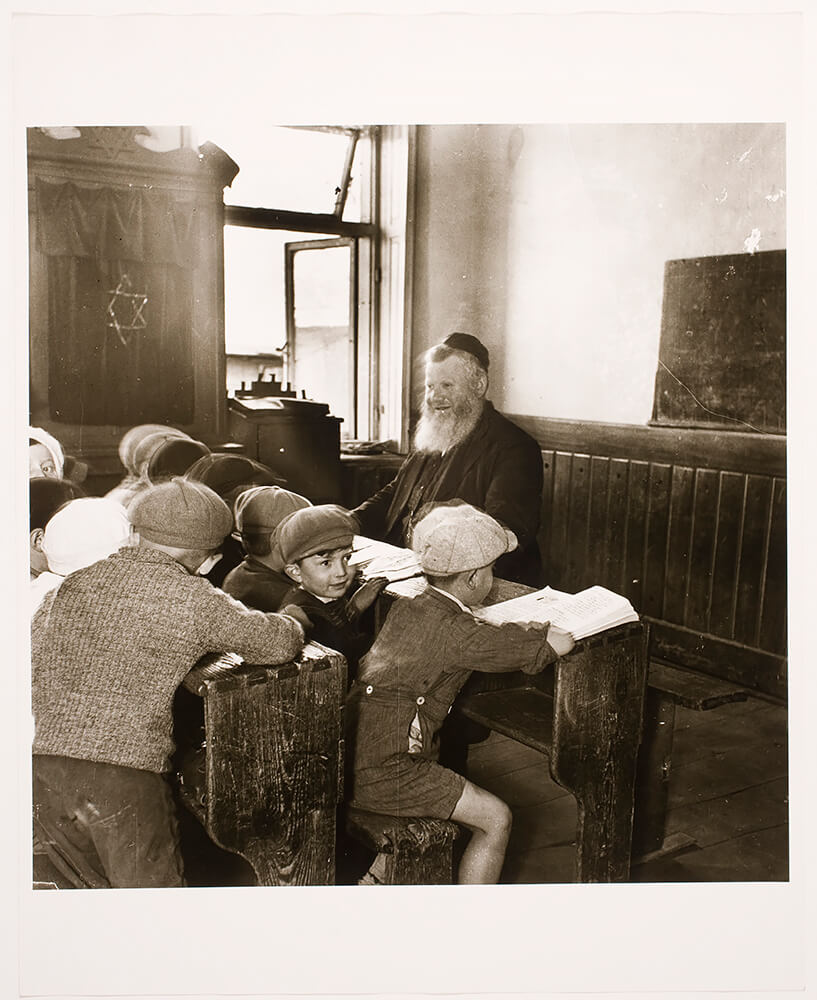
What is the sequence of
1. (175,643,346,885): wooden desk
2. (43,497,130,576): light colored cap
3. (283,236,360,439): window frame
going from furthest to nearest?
(283,236,360,439): window frame
(43,497,130,576): light colored cap
(175,643,346,885): wooden desk

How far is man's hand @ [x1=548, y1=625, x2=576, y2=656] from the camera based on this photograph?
1.94m

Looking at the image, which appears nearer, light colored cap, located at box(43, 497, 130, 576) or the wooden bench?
light colored cap, located at box(43, 497, 130, 576)

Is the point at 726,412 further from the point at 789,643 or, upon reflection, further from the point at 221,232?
the point at 221,232

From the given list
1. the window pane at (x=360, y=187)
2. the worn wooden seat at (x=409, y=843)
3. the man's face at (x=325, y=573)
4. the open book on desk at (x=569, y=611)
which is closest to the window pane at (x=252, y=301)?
the window pane at (x=360, y=187)

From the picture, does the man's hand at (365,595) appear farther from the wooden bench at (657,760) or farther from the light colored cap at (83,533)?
the wooden bench at (657,760)

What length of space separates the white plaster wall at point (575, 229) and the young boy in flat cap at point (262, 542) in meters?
0.48

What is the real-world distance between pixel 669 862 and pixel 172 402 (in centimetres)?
154

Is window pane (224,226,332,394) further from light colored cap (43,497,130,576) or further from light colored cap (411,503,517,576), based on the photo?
light colored cap (411,503,517,576)

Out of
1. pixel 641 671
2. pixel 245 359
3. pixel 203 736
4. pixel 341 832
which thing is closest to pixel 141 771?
pixel 203 736

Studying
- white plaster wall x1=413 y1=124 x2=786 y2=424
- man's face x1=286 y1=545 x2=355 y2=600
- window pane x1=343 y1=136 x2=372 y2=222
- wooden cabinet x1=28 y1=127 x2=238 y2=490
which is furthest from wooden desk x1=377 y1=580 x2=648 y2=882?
window pane x1=343 y1=136 x2=372 y2=222

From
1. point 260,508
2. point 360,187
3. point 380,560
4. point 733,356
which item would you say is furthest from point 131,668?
point 733,356

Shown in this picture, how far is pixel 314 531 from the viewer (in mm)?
1978

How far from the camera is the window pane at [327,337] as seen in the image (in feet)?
6.72

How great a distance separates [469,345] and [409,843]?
110 centimetres
